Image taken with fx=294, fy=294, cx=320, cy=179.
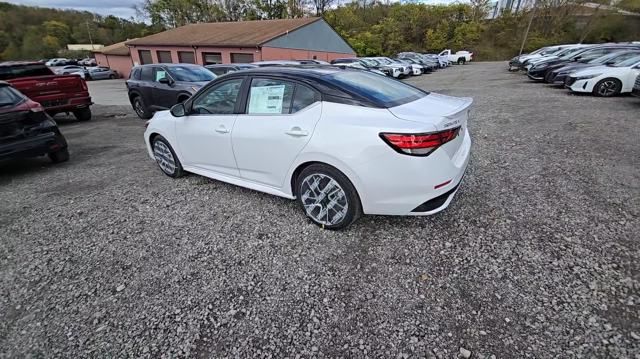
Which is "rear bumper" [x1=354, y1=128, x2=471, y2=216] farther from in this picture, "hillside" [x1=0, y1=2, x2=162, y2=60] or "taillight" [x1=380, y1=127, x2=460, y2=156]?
"hillside" [x1=0, y1=2, x2=162, y2=60]

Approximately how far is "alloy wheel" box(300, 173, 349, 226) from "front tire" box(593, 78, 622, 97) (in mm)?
10361

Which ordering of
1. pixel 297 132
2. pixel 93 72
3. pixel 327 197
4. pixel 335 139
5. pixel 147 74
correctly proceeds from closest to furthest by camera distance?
pixel 335 139 < pixel 297 132 < pixel 327 197 < pixel 147 74 < pixel 93 72

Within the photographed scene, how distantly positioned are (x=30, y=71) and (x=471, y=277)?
11605mm

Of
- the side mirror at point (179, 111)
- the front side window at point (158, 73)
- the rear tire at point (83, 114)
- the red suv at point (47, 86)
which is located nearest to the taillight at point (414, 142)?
the side mirror at point (179, 111)

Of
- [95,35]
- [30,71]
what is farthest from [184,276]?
[95,35]

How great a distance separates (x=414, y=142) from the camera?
2.22 metres

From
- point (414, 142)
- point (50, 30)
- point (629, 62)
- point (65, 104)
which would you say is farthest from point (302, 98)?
point (50, 30)

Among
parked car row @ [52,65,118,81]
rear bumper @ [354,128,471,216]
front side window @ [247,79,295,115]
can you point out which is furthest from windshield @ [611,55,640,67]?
parked car row @ [52,65,118,81]

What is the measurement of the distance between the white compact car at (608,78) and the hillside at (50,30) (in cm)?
6377

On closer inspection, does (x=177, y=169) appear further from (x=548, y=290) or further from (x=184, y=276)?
(x=548, y=290)

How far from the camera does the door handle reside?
8.58 feet

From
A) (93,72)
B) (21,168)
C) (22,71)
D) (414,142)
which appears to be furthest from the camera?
(93,72)

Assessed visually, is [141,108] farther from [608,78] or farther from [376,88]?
[608,78]

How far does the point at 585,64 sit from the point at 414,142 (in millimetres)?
12480
